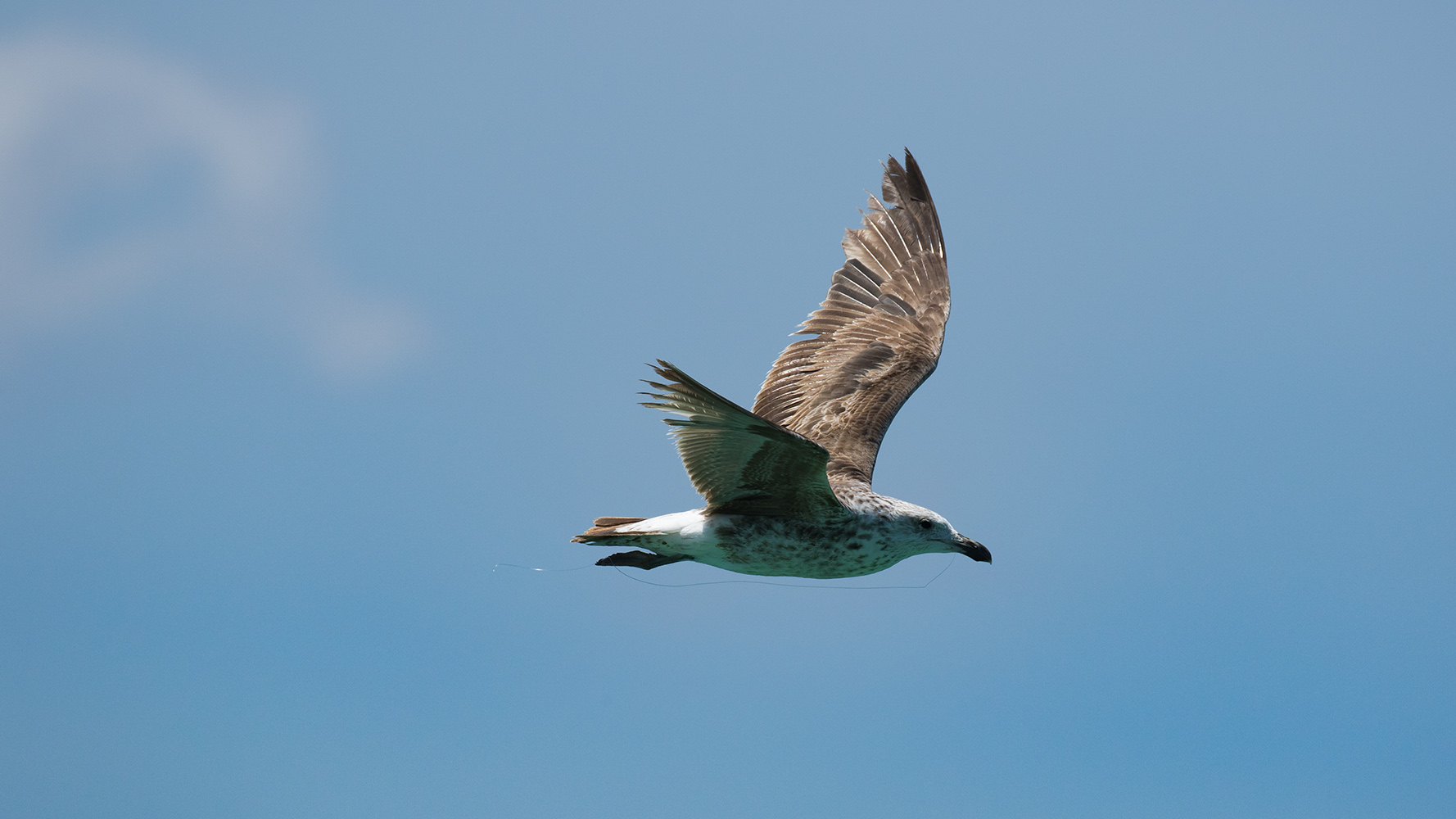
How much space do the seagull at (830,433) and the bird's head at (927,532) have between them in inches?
0.5

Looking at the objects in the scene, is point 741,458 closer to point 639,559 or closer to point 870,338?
point 639,559

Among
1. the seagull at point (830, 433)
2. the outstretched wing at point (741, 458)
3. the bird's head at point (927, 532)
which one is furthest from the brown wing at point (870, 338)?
the outstretched wing at point (741, 458)

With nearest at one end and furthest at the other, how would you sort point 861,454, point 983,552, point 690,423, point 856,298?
point 690,423
point 983,552
point 861,454
point 856,298

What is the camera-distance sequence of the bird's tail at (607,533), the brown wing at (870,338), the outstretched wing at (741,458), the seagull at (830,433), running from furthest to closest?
the brown wing at (870,338), the bird's tail at (607,533), the seagull at (830,433), the outstretched wing at (741,458)

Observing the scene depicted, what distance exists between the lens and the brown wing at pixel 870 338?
12.4 m

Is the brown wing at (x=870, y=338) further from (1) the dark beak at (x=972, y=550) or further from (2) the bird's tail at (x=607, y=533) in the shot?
(2) the bird's tail at (x=607, y=533)

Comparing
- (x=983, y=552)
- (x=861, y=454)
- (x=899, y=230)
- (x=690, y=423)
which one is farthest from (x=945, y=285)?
(x=690, y=423)

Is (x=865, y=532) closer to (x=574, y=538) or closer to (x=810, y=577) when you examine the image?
(x=810, y=577)

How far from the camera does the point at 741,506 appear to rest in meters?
10.0

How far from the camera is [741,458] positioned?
9320 mm

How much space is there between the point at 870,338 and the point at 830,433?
6.41ft

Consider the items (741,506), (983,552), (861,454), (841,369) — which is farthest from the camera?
(841,369)

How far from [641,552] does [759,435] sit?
7.20ft

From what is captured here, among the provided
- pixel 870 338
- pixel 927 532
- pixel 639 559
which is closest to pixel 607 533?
pixel 639 559
